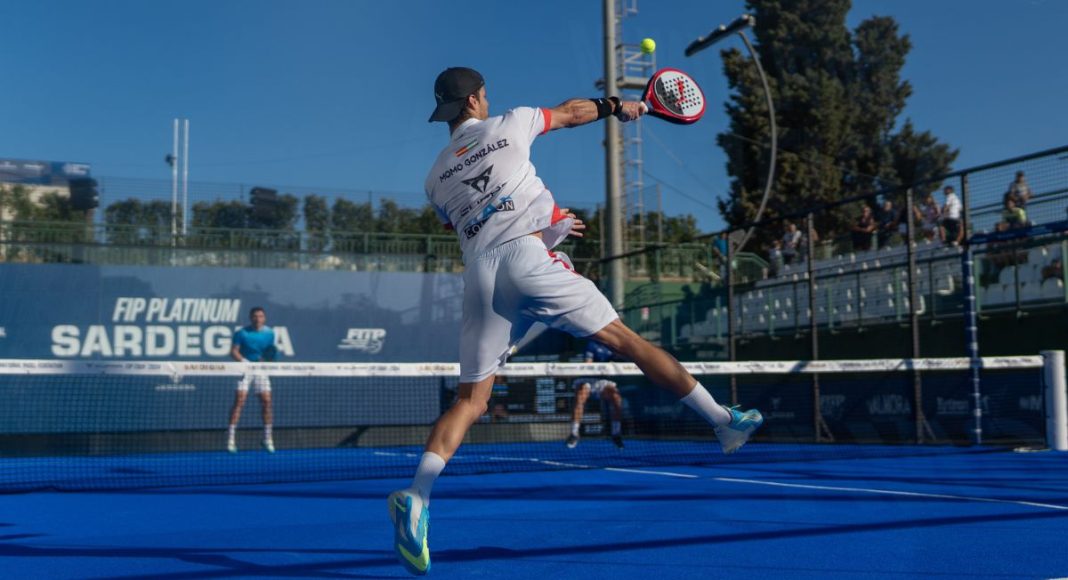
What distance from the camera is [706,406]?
413cm

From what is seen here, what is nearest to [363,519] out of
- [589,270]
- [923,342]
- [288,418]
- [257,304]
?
[923,342]

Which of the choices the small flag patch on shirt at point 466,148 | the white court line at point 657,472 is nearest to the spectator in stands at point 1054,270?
the white court line at point 657,472

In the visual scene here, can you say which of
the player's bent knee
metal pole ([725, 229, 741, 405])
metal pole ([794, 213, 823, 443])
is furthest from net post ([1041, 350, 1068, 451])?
the player's bent knee

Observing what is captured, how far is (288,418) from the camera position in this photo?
16.1m

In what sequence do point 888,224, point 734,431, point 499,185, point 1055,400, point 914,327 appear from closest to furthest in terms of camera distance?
point 499,185 → point 734,431 → point 1055,400 → point 914,327 → point 888,224

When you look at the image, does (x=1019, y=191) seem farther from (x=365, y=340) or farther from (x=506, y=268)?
(x=365, y=340)

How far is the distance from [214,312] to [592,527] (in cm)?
1370

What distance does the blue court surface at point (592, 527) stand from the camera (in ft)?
12.8

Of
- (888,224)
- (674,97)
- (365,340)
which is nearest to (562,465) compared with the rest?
(674,97)

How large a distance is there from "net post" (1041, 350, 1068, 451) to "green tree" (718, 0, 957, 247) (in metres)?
31.5

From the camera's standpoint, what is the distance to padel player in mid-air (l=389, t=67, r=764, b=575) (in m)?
3.91

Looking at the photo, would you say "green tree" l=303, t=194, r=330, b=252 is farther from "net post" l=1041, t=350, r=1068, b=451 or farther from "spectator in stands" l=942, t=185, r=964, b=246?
"net post" l=1041, t=350, r=1068, b=451

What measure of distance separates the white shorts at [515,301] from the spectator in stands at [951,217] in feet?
30.0

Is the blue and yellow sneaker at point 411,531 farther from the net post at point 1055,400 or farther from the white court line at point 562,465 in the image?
the net post at point 1055,400
